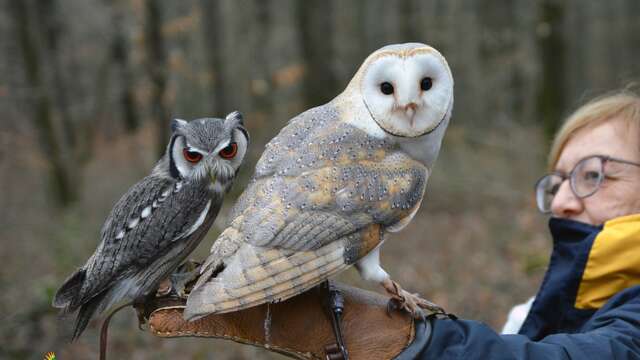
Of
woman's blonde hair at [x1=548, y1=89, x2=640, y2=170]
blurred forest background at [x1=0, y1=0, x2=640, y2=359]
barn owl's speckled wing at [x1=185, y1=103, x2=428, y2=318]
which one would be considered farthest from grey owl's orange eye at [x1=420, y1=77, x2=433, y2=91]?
blurred forest background at [x1=0, y1=0, x2=640, y2=359]

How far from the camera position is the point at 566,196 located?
2.12 m

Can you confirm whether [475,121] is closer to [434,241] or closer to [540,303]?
[434,241]

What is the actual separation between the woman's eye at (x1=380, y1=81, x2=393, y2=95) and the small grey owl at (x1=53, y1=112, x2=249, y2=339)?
0.34 metres

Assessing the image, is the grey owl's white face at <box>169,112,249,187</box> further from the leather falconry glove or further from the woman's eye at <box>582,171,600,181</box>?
the woman's eye at <box>582,171,600,181</box>

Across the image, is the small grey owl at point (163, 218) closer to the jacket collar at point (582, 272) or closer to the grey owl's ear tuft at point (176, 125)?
the grey owl's ear tuft at point (176, 125)

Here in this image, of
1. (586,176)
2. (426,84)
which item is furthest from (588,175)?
(426,84)

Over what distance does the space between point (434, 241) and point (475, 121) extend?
5.57 metres

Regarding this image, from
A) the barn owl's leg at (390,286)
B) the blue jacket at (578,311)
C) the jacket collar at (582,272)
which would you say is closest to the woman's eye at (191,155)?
the barn owl's leg at (390,286)

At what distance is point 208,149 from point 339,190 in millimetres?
309

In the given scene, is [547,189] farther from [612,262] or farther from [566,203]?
[612,262]

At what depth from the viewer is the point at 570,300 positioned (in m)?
1.99

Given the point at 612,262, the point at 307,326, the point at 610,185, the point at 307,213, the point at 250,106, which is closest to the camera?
the point at 307,213

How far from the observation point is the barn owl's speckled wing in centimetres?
143

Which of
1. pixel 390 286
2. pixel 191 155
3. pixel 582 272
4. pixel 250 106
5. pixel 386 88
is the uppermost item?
pixel 386 88
